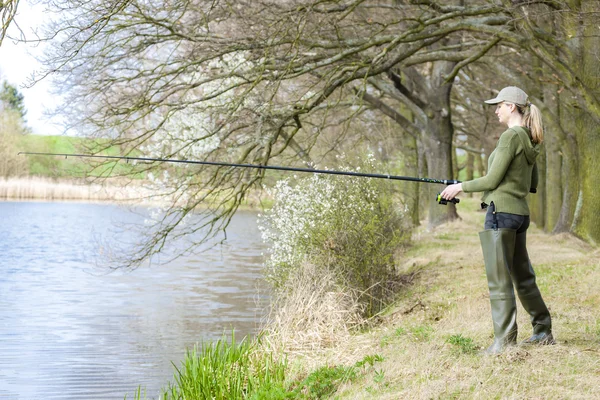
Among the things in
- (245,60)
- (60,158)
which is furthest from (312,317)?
(60,158)

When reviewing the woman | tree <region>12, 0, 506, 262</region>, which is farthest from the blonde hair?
tree <region>12, 0, 506, 262</region>

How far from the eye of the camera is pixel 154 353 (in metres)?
10.8

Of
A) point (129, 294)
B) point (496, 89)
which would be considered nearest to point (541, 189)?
point (496, 89)

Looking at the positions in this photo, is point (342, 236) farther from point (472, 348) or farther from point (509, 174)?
point (509, 174)

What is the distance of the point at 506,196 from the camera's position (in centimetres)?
594

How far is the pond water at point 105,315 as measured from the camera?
945 centimetres

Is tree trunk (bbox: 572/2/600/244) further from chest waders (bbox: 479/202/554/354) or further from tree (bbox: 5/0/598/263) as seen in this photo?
chest waders (bbox: 479/202/554/354)

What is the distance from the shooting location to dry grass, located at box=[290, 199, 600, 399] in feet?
17.6

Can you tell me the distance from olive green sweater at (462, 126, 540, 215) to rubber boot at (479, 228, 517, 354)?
209 mm

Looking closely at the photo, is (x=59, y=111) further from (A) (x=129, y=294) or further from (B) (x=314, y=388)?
(B) (x=314, y=388)

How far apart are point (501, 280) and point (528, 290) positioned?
0.39 m

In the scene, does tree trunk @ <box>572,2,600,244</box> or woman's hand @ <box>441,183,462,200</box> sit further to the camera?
tree trunk @ <box>572,2,600,244</box>

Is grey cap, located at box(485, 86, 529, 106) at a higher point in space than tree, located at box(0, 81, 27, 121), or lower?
lower

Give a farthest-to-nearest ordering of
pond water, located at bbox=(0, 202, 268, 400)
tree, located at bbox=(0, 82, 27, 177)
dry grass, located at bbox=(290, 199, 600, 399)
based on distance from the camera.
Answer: tree, located at bbox=(0, 82, 27, 177)
pond water, located at bbox=(0, 202, 268, 400)
dry grass, located at bbox=(290, 199, 600, 399)
